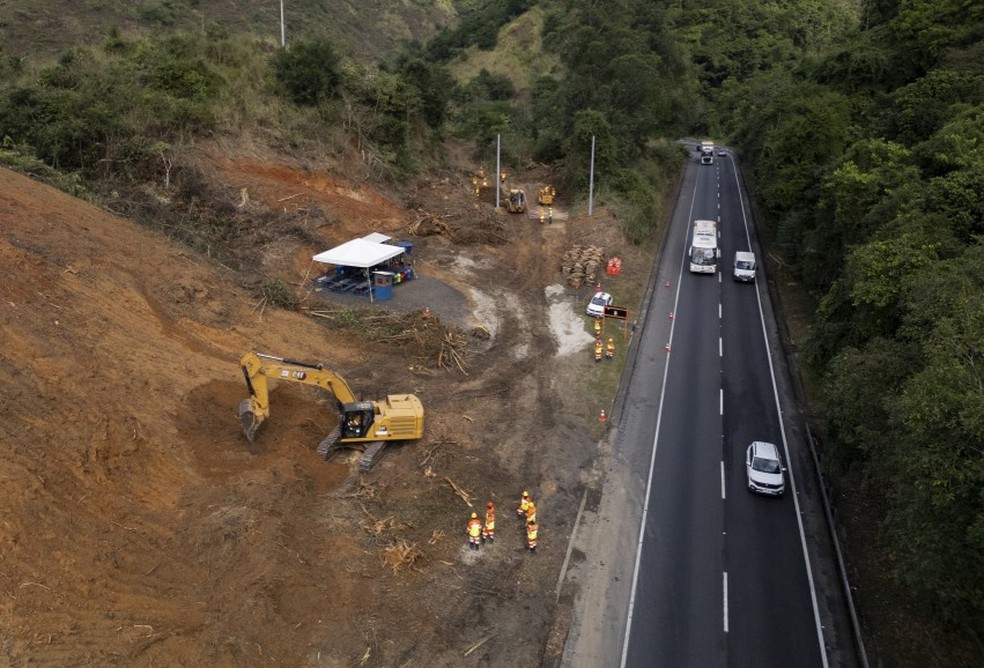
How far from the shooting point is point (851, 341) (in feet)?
79.3

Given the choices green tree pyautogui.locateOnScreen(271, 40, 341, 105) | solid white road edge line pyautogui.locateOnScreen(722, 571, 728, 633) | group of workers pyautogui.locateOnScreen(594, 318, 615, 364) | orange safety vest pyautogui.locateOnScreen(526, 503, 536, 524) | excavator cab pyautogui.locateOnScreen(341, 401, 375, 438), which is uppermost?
green tree pyautogui.locateOnScreen(271, 40, 341, 105)

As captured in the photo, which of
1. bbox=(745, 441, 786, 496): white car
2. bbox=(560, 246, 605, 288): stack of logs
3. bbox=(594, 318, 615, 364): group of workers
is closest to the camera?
bbox=(745, 441, 786, 496): white car

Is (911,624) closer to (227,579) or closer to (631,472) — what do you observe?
(631,472)

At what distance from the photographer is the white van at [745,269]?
4334 centimetres

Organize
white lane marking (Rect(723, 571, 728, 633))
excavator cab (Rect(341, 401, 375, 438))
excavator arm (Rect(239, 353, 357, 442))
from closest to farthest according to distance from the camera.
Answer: white lane marking (Rect(723, 571, 728, 633)), excavator arm (Rect(239, 353, 357, 442)), excavator cab (Rect(341, 401, 375, 438))

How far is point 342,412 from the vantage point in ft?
78.0

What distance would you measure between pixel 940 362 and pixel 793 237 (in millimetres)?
29026

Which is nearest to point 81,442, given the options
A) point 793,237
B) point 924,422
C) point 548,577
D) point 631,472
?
point 548,577

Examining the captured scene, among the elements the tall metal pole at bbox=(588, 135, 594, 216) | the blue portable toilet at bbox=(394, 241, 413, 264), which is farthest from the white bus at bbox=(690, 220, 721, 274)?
the blue portable toilet at bbox=(394, 241, 413, 264)

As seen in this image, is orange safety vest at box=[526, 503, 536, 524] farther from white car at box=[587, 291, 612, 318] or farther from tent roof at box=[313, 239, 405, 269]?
tent roof at box=[313, 239, 405, 269]

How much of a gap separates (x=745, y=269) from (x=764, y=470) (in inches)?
887

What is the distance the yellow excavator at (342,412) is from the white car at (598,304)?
49.9 ft

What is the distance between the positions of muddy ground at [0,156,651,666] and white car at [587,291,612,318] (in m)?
0.88

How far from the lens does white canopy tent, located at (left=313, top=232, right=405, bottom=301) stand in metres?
36.3
